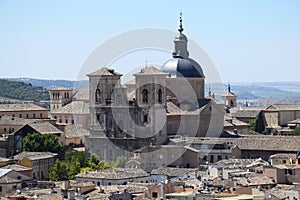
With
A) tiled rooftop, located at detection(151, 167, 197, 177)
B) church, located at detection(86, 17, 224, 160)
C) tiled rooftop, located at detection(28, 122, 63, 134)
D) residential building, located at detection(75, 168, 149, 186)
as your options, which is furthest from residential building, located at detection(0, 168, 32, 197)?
tiled rooftop, located at detection(28, 122, 63, 134)

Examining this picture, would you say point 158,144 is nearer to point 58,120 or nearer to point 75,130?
point 75,130

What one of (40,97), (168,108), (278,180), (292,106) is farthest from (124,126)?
(40,97)

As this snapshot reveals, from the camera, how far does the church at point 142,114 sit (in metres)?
62.1

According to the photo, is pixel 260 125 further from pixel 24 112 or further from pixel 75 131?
pixel 24 112

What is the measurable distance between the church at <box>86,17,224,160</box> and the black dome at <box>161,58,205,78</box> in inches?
29.9

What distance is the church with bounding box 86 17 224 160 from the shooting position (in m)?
62.1

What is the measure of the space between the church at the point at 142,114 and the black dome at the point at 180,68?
2.50ft

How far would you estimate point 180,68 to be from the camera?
226 feet

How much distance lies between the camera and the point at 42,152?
60.1 m

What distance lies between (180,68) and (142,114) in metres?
7.38

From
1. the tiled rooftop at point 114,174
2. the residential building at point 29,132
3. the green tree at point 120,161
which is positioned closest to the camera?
the tiled rooftop at point 114,174

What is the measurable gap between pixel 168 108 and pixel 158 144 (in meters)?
4.90

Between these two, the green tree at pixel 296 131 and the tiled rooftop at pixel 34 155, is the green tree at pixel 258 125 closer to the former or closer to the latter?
the green tree at pixel 296 131

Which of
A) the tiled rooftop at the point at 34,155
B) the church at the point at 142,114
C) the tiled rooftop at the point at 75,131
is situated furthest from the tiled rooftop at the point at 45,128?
the tiled rooftop at the point at 34,155
